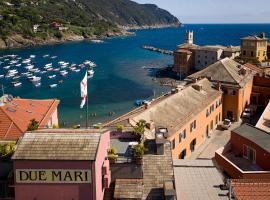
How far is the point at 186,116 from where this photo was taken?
4081 cm

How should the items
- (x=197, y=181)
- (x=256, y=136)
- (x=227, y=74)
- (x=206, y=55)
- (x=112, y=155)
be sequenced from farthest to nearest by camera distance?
(x=206, y=55) → (x=227, y=74) → (x=256, y=136) → (x=197, y=181) → (x=112, y=155)

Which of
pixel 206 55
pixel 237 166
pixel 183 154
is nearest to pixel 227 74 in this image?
pixel 183 154

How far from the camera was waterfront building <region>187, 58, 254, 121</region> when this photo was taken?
54000mm

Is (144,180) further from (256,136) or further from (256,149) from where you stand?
(256,136)

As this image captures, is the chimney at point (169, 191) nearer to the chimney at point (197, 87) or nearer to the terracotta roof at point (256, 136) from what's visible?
the terracotta roof at point (256, 136)

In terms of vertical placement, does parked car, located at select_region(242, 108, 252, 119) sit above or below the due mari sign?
below

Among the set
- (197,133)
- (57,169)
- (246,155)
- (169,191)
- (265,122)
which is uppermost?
(57,169)

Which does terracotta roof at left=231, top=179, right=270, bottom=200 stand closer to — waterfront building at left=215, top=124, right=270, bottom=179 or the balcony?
the balcony

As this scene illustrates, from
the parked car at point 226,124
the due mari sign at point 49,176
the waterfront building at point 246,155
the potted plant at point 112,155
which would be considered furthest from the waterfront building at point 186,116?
the due mari sign at point 49,176

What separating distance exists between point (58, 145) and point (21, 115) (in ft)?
67.8

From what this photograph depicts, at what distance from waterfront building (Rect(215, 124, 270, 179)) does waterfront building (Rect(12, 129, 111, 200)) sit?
14177 millimetres

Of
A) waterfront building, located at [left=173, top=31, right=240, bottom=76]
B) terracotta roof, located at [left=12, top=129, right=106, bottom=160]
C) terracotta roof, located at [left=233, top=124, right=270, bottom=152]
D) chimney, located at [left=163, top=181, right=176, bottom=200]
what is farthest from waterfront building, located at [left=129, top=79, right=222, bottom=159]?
waterfront building, located at [left=173, top=31, right=240, bottom=76]

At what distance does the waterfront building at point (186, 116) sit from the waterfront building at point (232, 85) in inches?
66.2

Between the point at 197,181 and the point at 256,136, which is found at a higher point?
the point at 256,136
